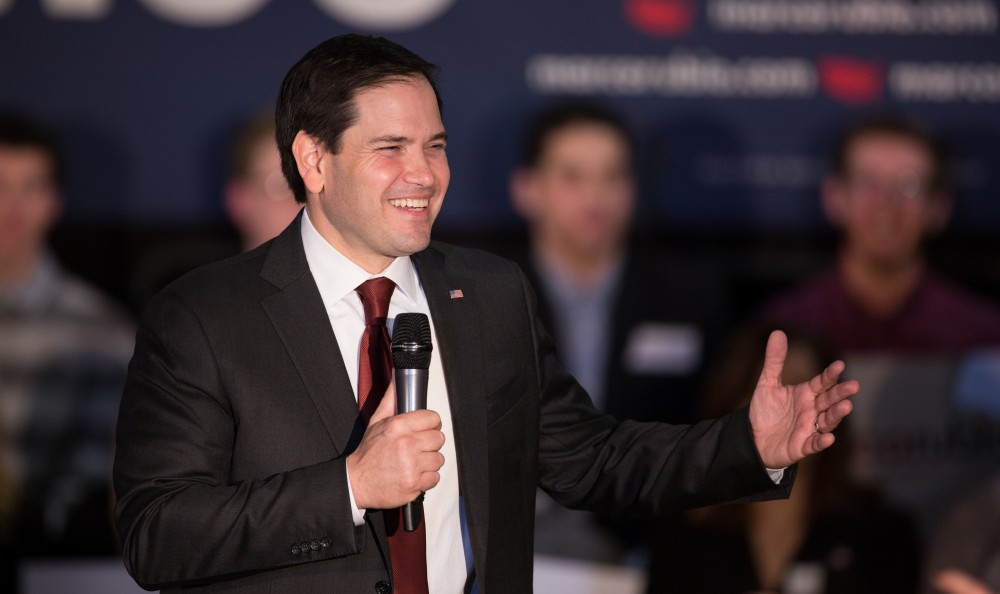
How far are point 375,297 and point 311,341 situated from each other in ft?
0.49

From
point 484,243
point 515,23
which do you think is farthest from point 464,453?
point 515,23

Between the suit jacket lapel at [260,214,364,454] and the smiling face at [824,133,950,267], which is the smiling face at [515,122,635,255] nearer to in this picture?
the smiling face at [824,133,950,267]

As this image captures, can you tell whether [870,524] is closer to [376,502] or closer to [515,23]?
[515,23]

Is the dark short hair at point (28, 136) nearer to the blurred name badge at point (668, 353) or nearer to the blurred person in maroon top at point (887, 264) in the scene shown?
the blurred name badge at point (668, 353)

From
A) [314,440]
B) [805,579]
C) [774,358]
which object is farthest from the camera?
[805,579]

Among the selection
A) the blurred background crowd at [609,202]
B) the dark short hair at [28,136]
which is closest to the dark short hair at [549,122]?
the blurred background crowd at [609,202]

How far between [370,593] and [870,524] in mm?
3043

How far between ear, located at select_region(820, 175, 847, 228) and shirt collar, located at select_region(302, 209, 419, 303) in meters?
2.90

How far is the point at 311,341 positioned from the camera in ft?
6.10

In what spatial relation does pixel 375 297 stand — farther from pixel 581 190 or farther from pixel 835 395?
pixel 581 190

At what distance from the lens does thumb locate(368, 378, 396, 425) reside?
1680 millimetres

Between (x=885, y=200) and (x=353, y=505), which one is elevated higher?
(x=885, y=200)

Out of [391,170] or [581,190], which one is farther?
[581,190]

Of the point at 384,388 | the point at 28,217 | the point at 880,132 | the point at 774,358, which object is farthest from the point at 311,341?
the point at 880,132
